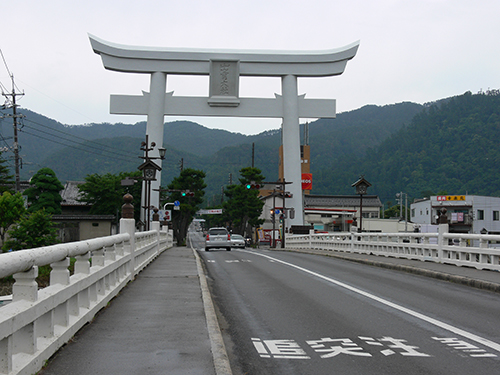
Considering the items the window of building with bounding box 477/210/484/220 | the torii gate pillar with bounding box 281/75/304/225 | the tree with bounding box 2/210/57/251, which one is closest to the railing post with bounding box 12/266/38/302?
the tree with bounding box 2/210/57/251

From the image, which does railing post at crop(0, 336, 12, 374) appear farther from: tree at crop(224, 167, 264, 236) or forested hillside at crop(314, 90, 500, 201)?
forested hillside at crop(314, 90, 500, 201)

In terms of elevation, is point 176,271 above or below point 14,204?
below

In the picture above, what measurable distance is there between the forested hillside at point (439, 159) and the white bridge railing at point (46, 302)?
12791 centimetres

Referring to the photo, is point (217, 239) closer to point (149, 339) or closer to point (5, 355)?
point (149, 339)

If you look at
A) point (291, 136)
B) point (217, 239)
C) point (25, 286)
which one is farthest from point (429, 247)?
point (291, 136)

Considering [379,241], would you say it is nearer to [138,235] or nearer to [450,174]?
[138,235]

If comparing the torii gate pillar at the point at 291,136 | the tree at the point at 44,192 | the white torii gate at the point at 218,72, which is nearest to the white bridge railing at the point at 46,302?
the white torii gate at the point at 218,72

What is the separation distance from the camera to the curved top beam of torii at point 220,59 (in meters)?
42.1

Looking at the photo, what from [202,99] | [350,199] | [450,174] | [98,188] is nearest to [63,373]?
[202,99]

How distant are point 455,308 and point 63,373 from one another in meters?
6.84

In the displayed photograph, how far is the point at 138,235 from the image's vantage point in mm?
14828

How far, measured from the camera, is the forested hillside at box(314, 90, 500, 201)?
439ft

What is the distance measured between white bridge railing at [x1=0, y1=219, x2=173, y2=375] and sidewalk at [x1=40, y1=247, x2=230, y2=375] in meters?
0.20

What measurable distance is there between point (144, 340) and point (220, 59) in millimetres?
37592
